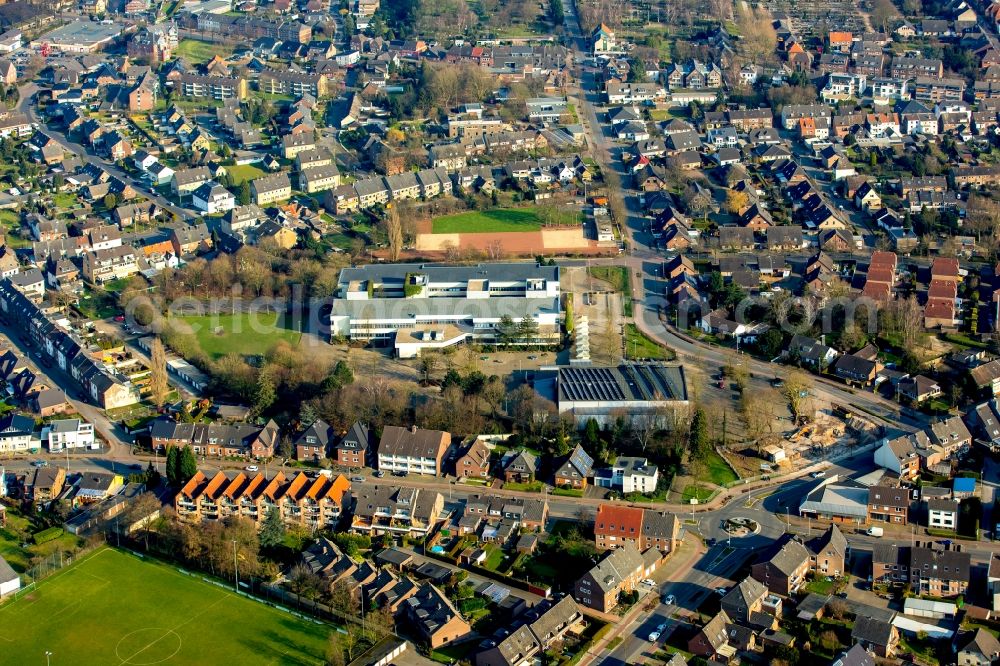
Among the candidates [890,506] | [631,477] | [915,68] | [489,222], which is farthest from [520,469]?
[915,68]

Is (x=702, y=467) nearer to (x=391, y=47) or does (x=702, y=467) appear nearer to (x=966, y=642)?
(x=966, y=642)

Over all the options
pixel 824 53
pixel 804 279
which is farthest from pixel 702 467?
pixel 824 53

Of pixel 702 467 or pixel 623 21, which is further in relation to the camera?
pixel 623 21

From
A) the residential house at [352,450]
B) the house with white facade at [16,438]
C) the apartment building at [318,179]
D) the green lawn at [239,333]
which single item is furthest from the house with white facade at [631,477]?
the apartment building at [318,179]

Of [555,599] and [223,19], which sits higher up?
[223,19]

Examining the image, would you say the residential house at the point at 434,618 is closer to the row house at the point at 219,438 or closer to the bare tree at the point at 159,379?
the row house at the point at 219,438

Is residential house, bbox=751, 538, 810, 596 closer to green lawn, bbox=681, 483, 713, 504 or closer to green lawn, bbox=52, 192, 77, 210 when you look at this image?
green lawn, bbox=681, 483, 713, 504

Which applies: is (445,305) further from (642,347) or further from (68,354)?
(68,354)
